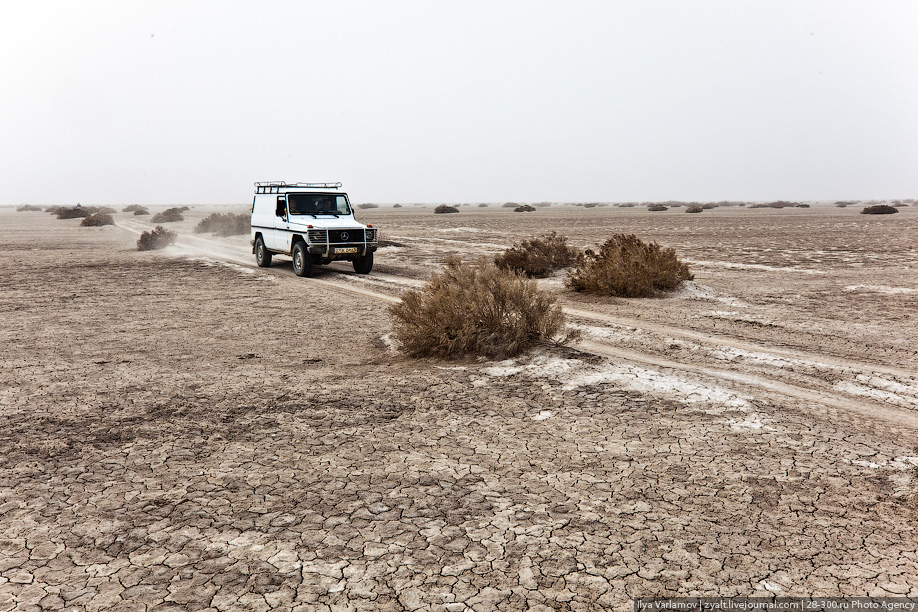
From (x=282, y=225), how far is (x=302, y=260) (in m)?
1.67

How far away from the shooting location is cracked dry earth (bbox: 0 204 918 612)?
125 inches

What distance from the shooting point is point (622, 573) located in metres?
3.24

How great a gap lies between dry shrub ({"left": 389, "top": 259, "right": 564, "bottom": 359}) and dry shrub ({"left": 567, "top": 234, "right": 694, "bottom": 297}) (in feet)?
17.5

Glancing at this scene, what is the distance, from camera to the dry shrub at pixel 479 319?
302 inches

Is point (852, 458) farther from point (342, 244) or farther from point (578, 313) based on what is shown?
point (342, 244)

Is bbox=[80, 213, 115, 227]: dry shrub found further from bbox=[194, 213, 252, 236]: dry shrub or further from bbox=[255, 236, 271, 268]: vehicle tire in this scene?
bbox=[255, 236, 271, 268]: vehicle tire

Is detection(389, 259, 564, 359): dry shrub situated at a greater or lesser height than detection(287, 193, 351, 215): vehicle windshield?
lesser

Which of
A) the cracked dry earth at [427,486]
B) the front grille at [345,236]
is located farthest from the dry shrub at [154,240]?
the cracked dry earth at [427,486]

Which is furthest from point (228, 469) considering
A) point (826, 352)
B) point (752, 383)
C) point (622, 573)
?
point (826, 352)

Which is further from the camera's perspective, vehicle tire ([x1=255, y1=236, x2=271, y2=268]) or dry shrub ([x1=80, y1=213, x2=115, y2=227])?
dry shrub ([x1=80, y1=213, x2=115, y2=227])

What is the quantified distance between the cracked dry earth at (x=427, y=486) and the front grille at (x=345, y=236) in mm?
9037

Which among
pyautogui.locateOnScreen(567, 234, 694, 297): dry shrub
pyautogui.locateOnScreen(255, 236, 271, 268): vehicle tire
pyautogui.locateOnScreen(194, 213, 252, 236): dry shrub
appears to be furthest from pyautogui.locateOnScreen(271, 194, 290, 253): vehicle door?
pyautogui.locateOnScreen(194, 213, 252, 236): dry shrub

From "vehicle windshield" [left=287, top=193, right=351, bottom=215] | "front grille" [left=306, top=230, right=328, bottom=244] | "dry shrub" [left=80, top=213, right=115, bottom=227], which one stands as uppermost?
"vehicle windshield" [left=287, top=193, right=351, bottom=215]

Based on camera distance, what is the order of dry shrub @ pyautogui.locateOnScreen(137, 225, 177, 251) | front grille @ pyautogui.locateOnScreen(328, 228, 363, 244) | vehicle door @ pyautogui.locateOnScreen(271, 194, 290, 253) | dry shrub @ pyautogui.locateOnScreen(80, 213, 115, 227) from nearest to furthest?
front grille @ pyautogui.locateOnScreen(328, 228, 363, 244), vehicle door @ pyautogui.locateOnScreen(271, 194, 290, 253), dry shrub @ pyautogui.locateOnScreen(137, 225, 177, 251), dry shrub @ pyautogui.locateOnScreen(80, 213, 115, 227)
